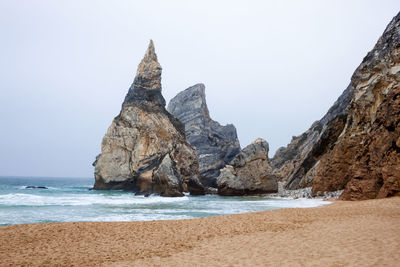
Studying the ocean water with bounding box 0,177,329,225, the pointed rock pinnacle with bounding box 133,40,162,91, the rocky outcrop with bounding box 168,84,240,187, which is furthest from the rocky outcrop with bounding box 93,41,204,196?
the ocean water with bounding box 0,177,329,225

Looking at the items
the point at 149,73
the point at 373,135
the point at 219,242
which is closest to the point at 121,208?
the point at 219,242

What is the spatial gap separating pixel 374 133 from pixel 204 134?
50706mm

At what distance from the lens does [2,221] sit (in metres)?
16.0

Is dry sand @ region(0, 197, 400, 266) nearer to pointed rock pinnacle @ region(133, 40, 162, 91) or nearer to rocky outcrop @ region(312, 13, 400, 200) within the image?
rocky outcrop @ region(312, 13, 400, 200)

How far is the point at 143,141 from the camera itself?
47.2m

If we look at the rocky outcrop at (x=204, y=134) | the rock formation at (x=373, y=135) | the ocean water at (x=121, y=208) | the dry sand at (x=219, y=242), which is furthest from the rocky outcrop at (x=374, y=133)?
the rocky outcrop at (x=204, y=134)

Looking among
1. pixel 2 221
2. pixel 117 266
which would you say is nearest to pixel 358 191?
pixel 117 266

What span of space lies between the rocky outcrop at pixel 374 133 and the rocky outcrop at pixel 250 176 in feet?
30.8

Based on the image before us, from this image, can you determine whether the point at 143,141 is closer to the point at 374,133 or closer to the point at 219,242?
the point at 374,133

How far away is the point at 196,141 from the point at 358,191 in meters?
50.0

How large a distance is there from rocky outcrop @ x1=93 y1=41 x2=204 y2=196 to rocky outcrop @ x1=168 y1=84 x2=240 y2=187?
584 inches

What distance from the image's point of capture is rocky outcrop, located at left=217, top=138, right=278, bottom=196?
122ft

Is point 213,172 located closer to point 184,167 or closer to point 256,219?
point 184,167

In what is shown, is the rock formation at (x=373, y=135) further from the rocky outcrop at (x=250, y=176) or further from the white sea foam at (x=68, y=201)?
the white sea foam at (x=68, y=201)
